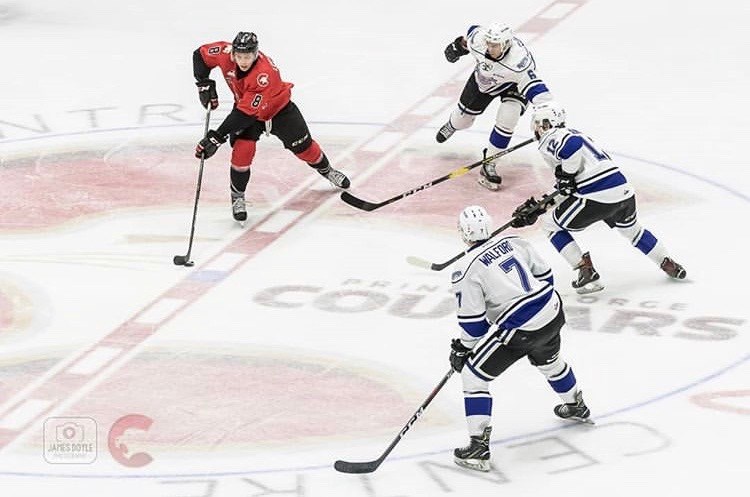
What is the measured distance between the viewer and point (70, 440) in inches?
287

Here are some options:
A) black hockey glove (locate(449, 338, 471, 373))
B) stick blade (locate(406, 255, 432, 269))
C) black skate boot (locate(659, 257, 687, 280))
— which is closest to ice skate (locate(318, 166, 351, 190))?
stick blade (locate(406, 255, 432, 269))

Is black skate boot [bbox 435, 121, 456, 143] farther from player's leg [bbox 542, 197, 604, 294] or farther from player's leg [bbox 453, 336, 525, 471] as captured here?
player's leg [bbox 453, 336, 525, 471]

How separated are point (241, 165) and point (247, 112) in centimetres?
32

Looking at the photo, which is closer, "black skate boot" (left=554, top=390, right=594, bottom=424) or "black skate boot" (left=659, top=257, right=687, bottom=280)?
"black skate boot" (left=554, top=390, right=594, bottom=424)

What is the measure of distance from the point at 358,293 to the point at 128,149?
2.52 m

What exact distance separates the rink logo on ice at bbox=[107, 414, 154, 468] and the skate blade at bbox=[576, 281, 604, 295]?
2.20 m

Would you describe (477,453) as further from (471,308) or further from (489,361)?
(471,308)

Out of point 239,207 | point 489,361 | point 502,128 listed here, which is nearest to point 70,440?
point 489,361

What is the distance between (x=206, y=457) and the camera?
711 cm

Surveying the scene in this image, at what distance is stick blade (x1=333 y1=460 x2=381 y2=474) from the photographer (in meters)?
6.94

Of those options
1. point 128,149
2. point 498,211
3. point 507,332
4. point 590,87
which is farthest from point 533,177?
point 507,332

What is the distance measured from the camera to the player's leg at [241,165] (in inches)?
374

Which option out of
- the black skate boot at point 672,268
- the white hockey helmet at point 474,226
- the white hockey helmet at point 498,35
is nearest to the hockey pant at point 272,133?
the white hockey helmet at point 498,35

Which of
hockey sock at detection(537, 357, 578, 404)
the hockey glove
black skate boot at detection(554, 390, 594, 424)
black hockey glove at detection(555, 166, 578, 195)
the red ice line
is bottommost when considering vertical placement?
the red ice line
